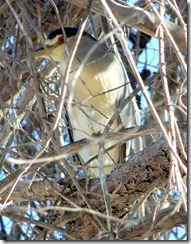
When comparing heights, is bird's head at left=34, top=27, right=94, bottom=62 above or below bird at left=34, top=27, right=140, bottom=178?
above

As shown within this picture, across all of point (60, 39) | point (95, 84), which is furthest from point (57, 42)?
point (95, 84)

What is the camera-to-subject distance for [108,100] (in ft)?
10.6

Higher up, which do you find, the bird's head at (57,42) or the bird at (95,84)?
the bird's head at (57,42)

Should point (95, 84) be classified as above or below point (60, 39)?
below

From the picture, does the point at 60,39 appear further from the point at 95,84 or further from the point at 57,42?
the point at 95,84

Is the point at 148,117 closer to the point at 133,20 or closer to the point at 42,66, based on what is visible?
the point at 42,66

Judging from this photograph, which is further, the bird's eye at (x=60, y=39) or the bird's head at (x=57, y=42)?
the bird's eye at (x=60, y=39)

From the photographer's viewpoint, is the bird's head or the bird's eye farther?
the bird's eye

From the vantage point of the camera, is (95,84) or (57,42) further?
(57,42)

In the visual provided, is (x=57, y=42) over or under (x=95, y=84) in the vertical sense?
over

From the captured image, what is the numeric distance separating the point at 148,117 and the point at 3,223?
111 centimetres

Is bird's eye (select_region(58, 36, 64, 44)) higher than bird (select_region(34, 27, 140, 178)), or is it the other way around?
bird's eye (select_region(58, 36, 64, 44))

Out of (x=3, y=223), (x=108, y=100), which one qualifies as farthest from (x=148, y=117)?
(x=3, y=223)

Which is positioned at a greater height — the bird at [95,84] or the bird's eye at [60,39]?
the bird's eye at [60,39]
